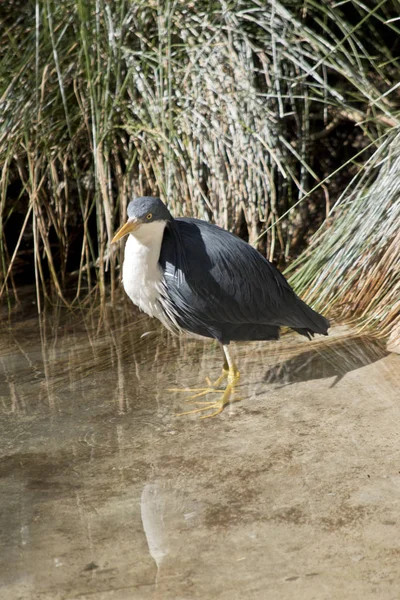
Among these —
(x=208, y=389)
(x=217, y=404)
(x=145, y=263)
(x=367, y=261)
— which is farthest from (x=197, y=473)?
(x=367, y=261)

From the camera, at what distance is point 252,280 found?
3266 mm

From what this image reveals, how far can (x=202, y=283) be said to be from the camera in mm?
3143

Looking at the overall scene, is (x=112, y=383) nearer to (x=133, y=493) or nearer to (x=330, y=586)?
(x=133, y=493)

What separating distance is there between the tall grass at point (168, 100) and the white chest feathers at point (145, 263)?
0.97m

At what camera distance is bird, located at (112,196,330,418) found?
311cm

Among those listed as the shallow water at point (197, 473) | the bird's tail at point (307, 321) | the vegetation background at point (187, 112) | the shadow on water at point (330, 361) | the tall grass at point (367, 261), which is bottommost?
the shallow water at point (197, 473)

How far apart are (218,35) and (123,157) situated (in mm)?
814

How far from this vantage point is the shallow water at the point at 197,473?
2.12 meters

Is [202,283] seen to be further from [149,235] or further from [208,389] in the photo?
[208,389]

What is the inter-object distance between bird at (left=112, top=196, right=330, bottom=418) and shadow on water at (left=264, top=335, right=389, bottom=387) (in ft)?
0.63

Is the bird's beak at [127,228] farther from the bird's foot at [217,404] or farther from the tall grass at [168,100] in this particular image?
the tall grass at [168,100]

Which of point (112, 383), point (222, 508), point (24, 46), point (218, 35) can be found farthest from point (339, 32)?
point (222, 508)

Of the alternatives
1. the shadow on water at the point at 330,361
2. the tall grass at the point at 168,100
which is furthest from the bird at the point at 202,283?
the tall grass at the point at 168,100

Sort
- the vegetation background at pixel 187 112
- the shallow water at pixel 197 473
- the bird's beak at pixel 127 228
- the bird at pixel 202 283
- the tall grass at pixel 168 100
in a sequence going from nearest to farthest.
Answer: the shallow water at pixel 197 473
the bird's beak at pixel 127 228
the bird at pixel 202 283
the vegetation background at pixel 187 112
the tall grass at pixel 168 100
